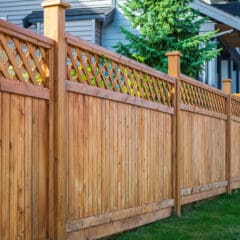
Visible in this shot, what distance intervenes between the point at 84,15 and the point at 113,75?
919cm

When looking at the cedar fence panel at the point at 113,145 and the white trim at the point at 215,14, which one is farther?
the white trim at the point at 215,14

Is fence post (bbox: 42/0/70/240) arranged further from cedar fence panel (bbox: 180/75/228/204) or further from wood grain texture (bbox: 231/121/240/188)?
wood grain texture (bbox: 231/121/240/188)

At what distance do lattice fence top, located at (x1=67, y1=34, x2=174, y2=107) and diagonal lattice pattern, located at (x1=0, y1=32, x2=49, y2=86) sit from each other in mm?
346

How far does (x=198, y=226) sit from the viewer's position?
5.97m

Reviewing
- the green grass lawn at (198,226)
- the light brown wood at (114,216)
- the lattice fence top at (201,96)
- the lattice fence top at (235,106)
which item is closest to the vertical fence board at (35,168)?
the light brown wood at (114,216)

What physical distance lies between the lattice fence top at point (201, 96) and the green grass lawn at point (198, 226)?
1.45 m

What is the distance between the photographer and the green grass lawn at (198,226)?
5320mm

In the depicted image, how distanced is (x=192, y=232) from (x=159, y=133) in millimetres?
1230

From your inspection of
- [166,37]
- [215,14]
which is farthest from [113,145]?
[215,14]

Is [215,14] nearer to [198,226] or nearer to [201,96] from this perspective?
[201,96]

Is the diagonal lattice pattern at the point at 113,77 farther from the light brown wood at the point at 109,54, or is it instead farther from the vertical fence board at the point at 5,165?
the vertical fence board at the point at 5,165

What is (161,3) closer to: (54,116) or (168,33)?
(168,33)

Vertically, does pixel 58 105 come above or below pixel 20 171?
above

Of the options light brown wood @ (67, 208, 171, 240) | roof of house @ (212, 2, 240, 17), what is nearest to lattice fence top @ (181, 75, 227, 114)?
light brown wood @ (67, 208, 171, 240)
